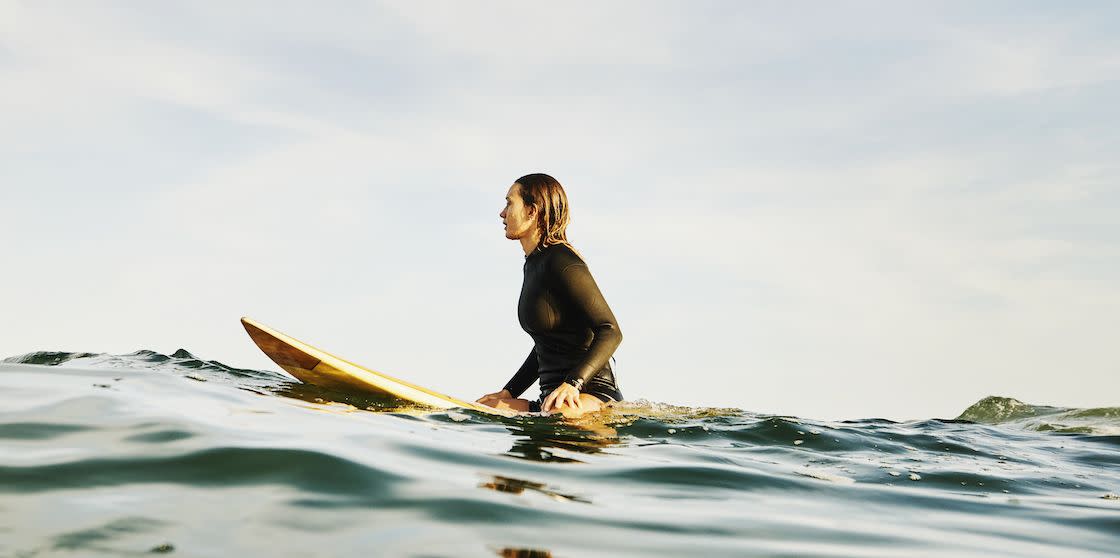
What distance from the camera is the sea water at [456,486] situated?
2336 millimetres

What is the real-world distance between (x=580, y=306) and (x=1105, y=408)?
31.9 ft

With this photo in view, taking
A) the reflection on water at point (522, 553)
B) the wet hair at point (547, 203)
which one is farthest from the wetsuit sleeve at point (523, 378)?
the reflection on water at point (522, 553)

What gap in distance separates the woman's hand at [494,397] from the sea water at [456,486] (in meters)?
0.94

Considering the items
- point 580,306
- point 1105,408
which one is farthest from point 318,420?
point 1105,408

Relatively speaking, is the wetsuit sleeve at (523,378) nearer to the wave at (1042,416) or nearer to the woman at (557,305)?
the woman at (557,305)

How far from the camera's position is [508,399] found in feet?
22.4

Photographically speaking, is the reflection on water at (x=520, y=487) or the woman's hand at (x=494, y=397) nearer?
the reflection on water at (x=520, y=487)

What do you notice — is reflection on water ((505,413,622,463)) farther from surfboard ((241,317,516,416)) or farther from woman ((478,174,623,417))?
surfboard ((241,317,516,416))

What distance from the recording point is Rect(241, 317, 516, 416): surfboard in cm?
599

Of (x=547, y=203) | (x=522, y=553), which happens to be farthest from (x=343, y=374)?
(x=522, y=553)

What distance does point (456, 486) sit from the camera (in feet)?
9.75

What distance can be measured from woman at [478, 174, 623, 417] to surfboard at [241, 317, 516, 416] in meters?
0.51

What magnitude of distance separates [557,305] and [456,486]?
3231mm

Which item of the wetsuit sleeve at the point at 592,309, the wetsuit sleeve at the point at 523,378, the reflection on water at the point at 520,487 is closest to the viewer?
the reflection on water at the point at 520,487
